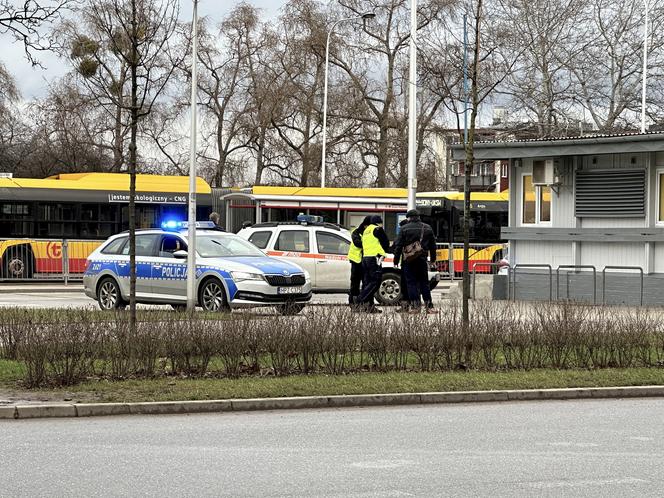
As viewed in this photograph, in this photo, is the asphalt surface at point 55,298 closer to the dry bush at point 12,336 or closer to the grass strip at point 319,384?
the dry bush at point 12,336

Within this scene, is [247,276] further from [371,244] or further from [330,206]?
[330,206]

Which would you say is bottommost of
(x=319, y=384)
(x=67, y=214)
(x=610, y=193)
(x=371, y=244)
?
(x=319, y=384)

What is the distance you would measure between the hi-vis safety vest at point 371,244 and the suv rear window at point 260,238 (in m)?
4.04

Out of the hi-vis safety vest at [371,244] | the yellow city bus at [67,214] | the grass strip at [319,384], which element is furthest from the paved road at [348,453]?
the yellow city bus at [67,214]

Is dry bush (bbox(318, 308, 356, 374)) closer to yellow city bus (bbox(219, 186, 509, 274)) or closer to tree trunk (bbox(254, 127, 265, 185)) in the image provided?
yellow city bus (bbox(219, 186, 509, 274))

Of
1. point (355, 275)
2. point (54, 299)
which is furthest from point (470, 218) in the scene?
point (355, 275)

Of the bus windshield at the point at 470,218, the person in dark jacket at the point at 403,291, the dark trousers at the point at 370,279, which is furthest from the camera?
the bus windshield at the point at 470,218

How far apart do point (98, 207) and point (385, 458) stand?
2937cm

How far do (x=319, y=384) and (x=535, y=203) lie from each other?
50.2 ft

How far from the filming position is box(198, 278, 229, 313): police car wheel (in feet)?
70.5

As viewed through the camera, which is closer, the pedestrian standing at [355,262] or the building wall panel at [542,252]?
the pedestrian standing at [355,262]

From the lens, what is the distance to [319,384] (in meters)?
12.2

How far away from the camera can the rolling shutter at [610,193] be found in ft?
80.3

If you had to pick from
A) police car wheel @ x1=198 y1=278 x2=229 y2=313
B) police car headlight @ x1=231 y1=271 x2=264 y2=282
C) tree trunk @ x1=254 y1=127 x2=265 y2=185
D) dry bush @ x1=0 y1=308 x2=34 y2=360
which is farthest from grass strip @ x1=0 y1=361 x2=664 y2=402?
tree trunk @ x1=254 y1=127 x2=265 y2=185
